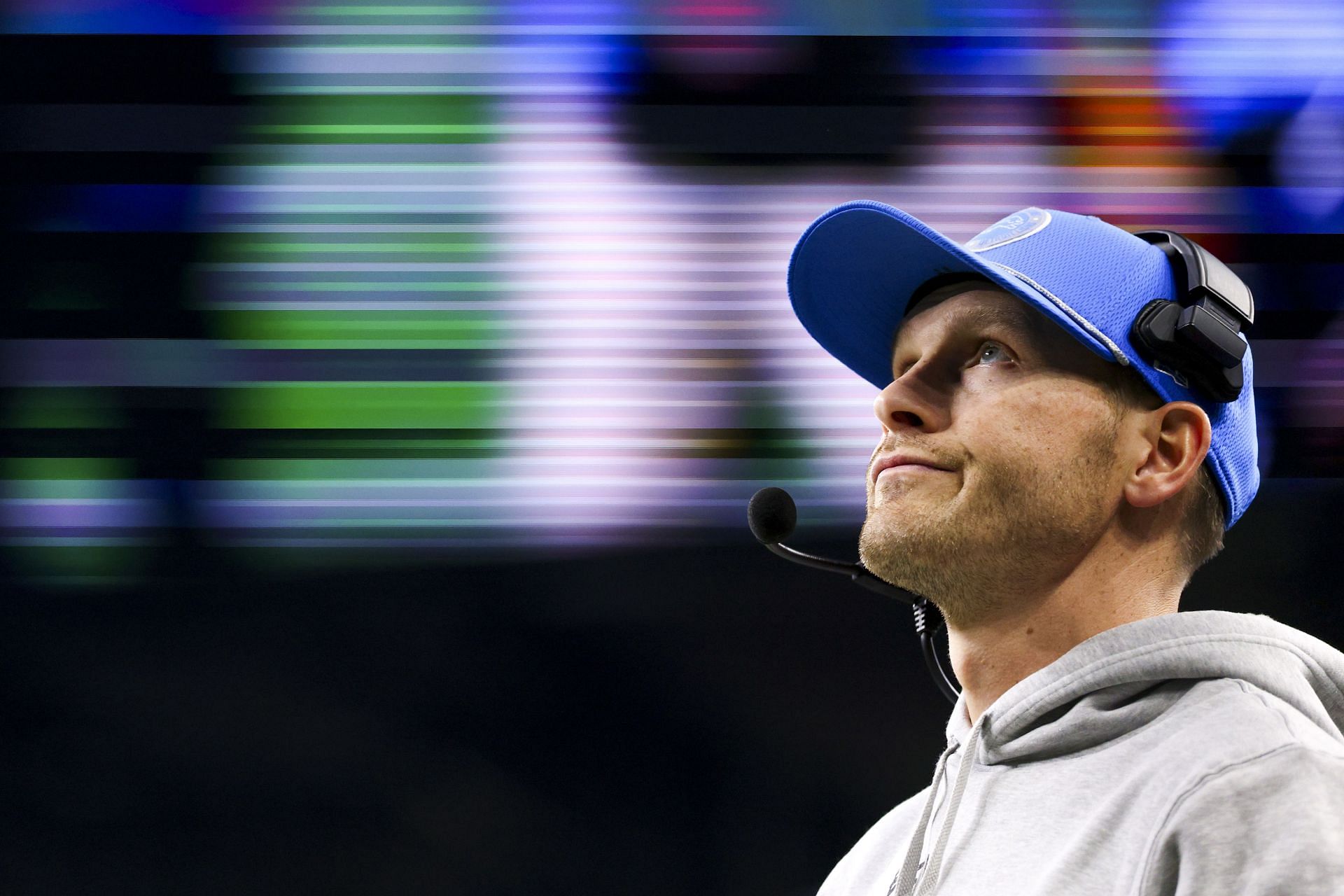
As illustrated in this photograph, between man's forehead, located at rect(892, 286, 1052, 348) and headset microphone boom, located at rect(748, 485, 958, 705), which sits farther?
headset microphone boom, located at rect(748, 485, 958, 705)

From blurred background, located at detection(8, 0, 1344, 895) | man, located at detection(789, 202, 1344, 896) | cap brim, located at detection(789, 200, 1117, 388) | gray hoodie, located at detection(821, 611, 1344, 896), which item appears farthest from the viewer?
blurred background, located at detection(8, 0, 1344, 895)

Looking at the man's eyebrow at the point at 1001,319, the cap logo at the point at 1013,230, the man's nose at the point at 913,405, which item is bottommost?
the man's nose at the point at 913,405

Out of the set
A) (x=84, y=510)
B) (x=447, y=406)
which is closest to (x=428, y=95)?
(x=447, y=406)

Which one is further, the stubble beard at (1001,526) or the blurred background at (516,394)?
the blurred background at (516,394)

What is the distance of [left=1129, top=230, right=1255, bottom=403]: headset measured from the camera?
3.62ft

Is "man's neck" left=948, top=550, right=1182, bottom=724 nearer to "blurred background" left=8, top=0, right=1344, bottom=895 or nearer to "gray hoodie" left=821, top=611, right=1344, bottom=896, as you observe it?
"gray hoodie" left=821, top=611, right=1344, bottom=896

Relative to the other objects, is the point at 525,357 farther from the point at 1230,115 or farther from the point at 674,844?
the point at 1230,115

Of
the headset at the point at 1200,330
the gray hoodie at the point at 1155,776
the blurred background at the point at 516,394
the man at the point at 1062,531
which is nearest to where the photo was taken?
the gray hoodie at the point at 1155,776

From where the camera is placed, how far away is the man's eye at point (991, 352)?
1.18 metres

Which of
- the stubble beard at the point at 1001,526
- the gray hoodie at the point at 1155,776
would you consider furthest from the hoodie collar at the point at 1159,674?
the stubble beard at the point at 1001,526

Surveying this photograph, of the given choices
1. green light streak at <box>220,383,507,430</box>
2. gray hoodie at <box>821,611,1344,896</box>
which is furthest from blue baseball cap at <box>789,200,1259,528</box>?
green light streak at <box>220,383,507,430</box>

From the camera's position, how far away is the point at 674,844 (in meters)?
1.76

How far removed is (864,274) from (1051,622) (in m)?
0.40

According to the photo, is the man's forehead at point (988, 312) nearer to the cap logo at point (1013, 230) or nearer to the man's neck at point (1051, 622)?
the cap logo at point (1013, 230)
